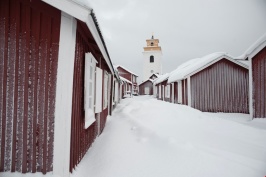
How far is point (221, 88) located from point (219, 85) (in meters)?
0.22

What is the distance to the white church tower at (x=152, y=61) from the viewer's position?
42.0 meters

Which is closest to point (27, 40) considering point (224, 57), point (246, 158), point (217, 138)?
point (246, 158)

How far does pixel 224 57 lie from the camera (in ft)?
35.4

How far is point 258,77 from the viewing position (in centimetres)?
756

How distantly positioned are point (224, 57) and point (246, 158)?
9.05 m

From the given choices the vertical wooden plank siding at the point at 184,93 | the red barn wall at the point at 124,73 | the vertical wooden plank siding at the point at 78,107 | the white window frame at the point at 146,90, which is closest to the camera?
the vertical wooden plank siding at the point at 78,107

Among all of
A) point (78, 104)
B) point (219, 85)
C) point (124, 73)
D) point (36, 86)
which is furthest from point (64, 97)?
point (124, 73)

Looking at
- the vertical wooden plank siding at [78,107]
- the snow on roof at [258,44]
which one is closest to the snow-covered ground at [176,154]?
the vertical wooden plank siding at [78,107]

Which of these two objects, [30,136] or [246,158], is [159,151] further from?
[30,136]

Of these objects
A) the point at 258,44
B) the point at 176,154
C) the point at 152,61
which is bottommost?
the point at 176,154

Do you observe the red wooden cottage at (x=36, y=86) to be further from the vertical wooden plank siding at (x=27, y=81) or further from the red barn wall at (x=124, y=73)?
the red barn wall at (x=124, y=73)

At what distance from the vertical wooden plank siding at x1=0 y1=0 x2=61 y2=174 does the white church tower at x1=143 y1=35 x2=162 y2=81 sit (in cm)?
3955

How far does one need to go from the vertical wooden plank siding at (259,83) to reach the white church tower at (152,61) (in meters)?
34.1

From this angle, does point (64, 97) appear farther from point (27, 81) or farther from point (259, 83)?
point (259, 83)
